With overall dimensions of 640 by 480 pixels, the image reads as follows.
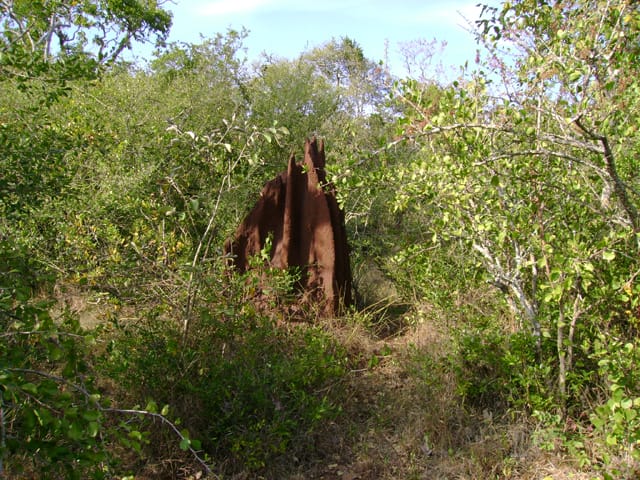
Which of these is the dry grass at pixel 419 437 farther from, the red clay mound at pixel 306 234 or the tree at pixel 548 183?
the red clay mound at pixel 306 234

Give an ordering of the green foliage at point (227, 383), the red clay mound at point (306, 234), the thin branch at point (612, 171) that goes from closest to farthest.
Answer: the thin branch at point (612, 171)
the green foliage at point (227, 383)
the red clay mound at point (306, 234)

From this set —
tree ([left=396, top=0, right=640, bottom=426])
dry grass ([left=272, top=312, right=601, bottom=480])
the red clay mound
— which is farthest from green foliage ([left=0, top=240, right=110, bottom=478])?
the red clay mound

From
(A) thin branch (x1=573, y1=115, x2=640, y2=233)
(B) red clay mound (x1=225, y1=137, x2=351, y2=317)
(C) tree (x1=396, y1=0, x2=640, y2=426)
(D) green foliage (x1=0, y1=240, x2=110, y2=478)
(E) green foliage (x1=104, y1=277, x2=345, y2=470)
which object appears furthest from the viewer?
(B) red clay mound (x1=225, y1=137, x2=351, y2=317)

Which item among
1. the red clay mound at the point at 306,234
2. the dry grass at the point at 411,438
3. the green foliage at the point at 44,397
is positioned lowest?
the dry grass at the point at 411,438

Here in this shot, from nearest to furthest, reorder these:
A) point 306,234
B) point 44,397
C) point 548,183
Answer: point 44,397 → point 548,183 → point 306,234

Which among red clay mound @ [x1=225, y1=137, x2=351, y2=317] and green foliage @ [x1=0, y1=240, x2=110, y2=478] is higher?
red clay mound @ [x1=225, y1=137, x2=351, y2=317]

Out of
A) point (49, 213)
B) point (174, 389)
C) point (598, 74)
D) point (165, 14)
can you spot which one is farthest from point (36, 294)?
point (165, 14)

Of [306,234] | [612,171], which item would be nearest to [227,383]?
[306,234]

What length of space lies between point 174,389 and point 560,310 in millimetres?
2617

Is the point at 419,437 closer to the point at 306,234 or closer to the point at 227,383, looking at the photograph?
the point at 227,383

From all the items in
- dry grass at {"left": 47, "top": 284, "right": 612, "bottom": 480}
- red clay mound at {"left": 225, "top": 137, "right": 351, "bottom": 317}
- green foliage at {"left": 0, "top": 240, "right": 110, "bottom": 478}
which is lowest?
dry grass at {"left": 47, "top": 284, "right": 612, "bottom": 480}

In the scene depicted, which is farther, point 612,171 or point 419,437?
point 419,437

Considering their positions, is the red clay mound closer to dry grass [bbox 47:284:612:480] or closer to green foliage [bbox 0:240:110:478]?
dry grass [bbox 47:284:612:480]

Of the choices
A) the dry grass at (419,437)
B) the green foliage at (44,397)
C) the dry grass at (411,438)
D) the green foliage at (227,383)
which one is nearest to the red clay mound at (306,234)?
the dry grass at (411,438)
